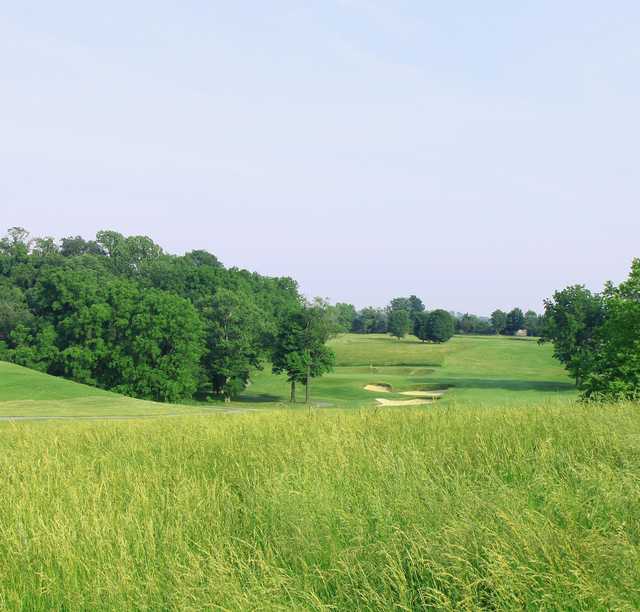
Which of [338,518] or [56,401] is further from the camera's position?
[56,401]

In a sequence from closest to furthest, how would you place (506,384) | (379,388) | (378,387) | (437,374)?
(506,384), (379,388), (378,387), (437,374)

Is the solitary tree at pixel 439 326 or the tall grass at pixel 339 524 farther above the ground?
the solitary tree at pixel 439 326

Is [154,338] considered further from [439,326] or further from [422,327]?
[422,327]

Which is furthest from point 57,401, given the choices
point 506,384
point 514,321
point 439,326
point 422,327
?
point 514,321

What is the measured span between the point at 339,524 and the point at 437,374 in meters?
74.3

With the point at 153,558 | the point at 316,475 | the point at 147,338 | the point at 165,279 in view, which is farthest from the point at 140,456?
the point at 165,279

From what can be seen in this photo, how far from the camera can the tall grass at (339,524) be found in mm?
4000

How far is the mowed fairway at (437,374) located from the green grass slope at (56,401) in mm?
23057

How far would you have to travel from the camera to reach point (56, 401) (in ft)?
119

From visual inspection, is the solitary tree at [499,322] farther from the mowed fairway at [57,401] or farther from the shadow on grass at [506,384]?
the mowed fairway at [57,401]

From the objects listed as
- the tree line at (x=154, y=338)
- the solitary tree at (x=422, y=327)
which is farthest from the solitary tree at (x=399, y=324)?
the tree line at (x=154, y=338)

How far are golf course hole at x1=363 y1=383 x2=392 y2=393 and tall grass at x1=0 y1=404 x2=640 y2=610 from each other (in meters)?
57.9

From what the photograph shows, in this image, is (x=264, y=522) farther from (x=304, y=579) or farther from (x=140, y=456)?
(x=140, y=456)

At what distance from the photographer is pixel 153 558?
502 cm
